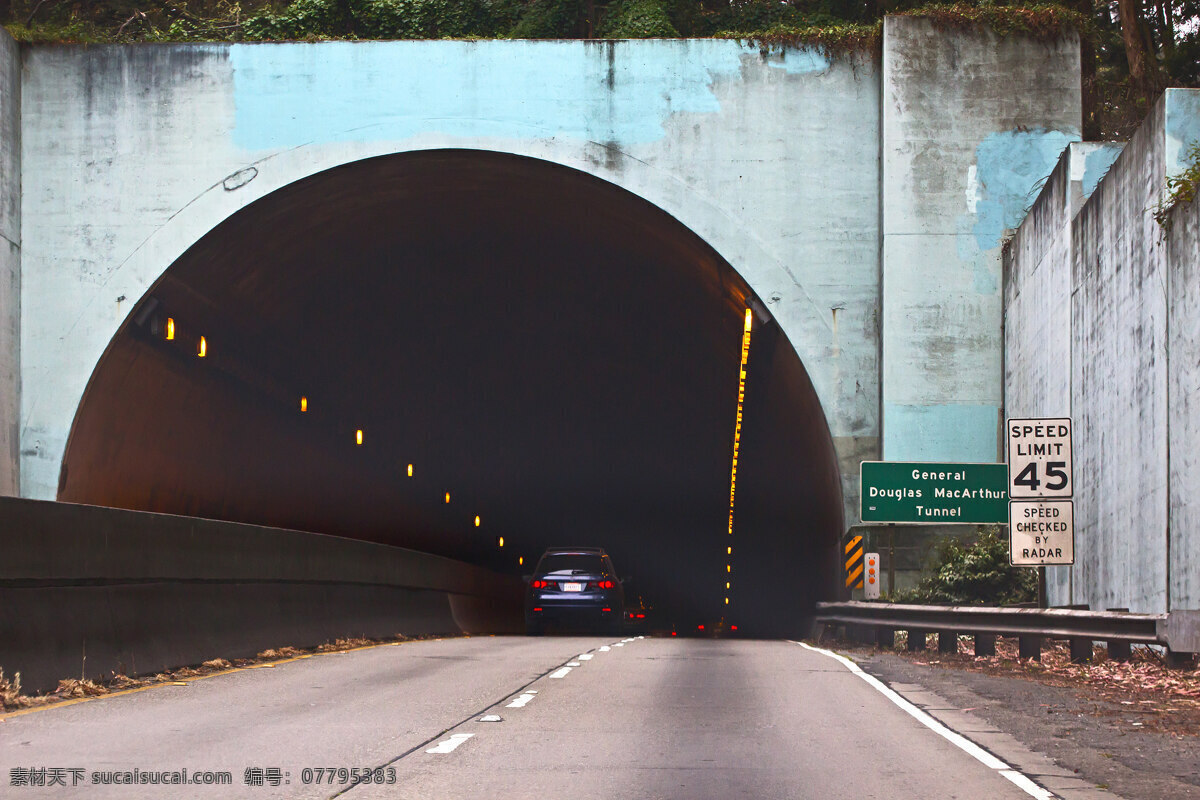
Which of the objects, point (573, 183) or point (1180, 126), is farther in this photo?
point (573, 183)

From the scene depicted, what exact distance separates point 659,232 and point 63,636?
16.6 m

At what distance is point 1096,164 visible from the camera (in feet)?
70.4

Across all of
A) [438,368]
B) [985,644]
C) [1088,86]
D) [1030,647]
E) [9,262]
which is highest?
[1088,86]

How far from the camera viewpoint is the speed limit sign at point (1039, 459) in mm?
16547

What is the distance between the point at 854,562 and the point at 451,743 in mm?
16626

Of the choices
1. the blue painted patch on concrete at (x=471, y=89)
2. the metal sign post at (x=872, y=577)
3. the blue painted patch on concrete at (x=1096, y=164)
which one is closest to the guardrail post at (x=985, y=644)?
the metal sign post at (x=872, y=577)

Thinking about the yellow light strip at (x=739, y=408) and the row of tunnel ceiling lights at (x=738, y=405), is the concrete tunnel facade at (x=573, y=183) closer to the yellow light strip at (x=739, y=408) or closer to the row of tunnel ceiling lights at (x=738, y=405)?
the row of tunnel ceiling lights at (x=738, y=405)

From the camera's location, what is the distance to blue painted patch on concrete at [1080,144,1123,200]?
69.5ft

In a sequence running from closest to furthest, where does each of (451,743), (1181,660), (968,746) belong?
(451,743) → (968,746) → (1181,660)

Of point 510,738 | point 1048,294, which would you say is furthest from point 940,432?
point 510,738

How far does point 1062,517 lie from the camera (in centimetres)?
1647

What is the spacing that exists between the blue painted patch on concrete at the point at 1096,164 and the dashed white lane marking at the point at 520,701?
12.9m

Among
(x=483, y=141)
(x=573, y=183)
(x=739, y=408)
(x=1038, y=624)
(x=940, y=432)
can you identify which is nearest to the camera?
(x=1038, y=624)

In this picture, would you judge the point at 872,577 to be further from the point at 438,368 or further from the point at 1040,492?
the point at 438,368
